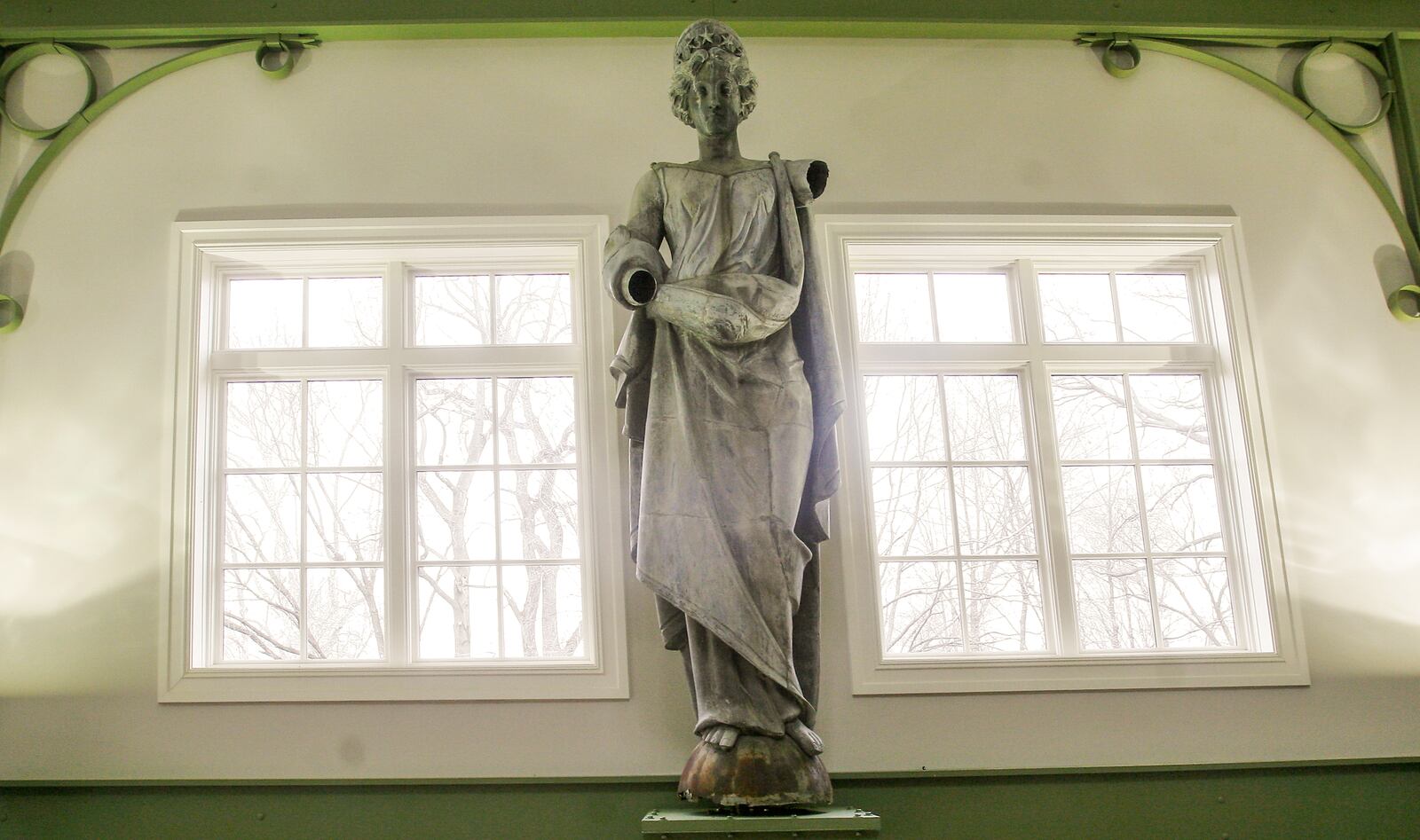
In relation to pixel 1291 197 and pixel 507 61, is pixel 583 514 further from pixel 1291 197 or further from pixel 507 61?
pixel 1291 197

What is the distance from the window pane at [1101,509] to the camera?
163 inches

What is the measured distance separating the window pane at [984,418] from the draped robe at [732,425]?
36.0 inches

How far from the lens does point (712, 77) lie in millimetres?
3359

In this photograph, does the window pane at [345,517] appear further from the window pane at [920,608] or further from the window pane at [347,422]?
the window pane at [920,608]

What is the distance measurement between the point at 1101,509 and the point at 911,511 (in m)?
0.63

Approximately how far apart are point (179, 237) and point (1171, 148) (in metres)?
3.33

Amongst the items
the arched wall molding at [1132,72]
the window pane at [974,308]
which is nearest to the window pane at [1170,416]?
the window pane at [974,308]

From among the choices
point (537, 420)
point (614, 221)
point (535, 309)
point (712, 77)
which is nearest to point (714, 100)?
point (712, 77)

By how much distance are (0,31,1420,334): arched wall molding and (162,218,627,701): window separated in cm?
56

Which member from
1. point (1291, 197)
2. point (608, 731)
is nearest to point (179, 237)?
point (608, 731)

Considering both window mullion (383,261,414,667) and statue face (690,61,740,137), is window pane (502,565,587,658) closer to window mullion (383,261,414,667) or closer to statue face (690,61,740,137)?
window mullion (383,261,414,667)

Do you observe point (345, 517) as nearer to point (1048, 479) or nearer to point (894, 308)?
point (894, 308)

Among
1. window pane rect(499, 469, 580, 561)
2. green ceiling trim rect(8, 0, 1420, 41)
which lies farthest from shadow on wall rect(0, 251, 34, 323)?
window pane rect(499, 469, 580, 561)

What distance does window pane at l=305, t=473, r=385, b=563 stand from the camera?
4.03 m
